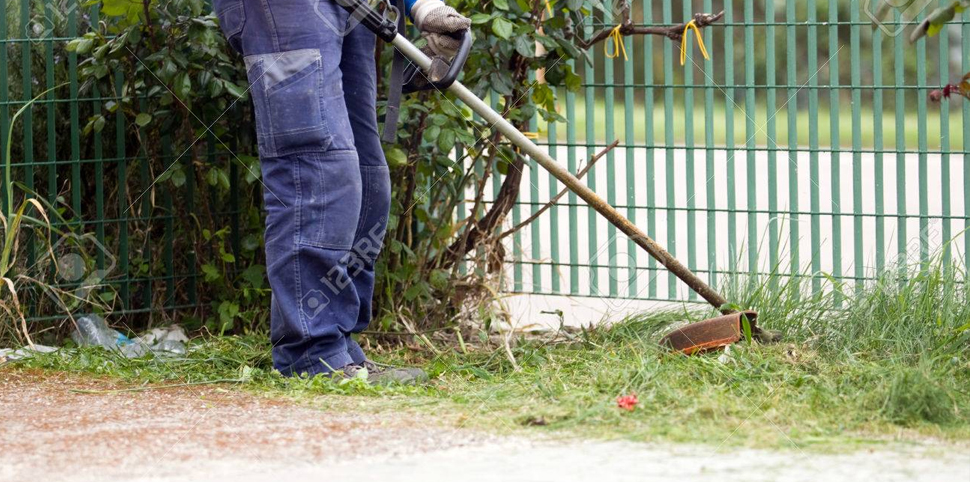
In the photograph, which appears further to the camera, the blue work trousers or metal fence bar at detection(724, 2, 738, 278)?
metal fence bar at detection(724, 2, 738, 278)

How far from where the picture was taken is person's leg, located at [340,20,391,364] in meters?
3.89

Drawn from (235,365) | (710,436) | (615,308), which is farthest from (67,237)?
(710,436)

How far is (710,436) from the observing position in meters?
2.92

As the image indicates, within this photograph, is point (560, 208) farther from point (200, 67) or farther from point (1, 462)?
point (1, 462)

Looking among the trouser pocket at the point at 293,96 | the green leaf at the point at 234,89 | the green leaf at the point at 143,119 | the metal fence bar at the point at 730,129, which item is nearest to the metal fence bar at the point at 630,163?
the metal fence bar at the point at 730,129

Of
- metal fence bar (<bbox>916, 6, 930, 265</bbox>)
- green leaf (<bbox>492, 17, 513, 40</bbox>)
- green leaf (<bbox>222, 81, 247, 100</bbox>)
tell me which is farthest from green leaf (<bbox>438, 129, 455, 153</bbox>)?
metal fence bar (<bbox>916, 6, 930, 265</bbox>)

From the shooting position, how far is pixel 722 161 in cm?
501

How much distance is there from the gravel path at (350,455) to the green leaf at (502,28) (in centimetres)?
155

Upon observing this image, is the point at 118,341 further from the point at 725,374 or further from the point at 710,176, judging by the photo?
the point at 710,176

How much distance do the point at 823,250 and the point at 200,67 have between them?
2.56 metres

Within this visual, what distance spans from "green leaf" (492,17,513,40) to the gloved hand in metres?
0.34

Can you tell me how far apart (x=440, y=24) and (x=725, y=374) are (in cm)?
140

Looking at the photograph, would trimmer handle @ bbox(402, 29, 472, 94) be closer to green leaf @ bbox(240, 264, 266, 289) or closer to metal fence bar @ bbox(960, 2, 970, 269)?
green leaf @ bbox(240, 264, 266, 289)

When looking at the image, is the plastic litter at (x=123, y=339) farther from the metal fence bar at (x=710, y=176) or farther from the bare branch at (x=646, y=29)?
the metal fence bar at (x=710, y=176)
